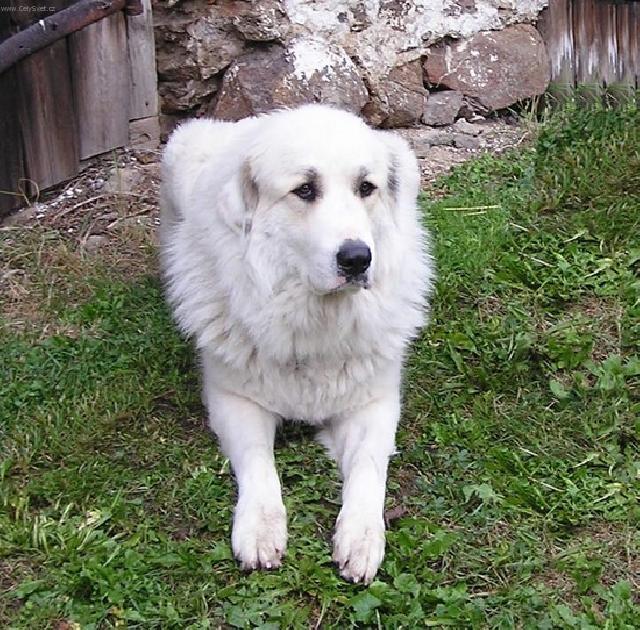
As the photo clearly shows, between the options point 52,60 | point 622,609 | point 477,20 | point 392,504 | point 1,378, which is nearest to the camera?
point 622,609

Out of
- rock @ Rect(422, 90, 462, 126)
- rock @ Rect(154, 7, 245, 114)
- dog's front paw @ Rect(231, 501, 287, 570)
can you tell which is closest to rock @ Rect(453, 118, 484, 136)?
rock @ Rect(422, 90, 462, 126)

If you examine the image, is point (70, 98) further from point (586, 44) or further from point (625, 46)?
point (625, 46)

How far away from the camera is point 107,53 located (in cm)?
502

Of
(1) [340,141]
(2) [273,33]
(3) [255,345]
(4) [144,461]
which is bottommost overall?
(4) [144,461]

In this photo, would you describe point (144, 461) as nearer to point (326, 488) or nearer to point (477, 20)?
point (326, 488)

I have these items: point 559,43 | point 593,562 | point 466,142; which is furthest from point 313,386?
point 559,43

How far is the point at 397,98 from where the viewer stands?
212 inches

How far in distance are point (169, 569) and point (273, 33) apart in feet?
10.7

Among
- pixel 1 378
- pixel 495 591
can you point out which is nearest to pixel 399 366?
pixel 495 591

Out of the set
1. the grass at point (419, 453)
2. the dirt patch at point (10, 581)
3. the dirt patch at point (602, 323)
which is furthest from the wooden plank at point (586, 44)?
the dirt patch at point (10, 581)

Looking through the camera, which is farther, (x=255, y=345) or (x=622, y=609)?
(x=255, y=345)

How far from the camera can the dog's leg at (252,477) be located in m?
2.64

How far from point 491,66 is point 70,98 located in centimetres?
232

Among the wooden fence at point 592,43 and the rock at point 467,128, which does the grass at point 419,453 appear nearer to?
the rock at point 467,128
